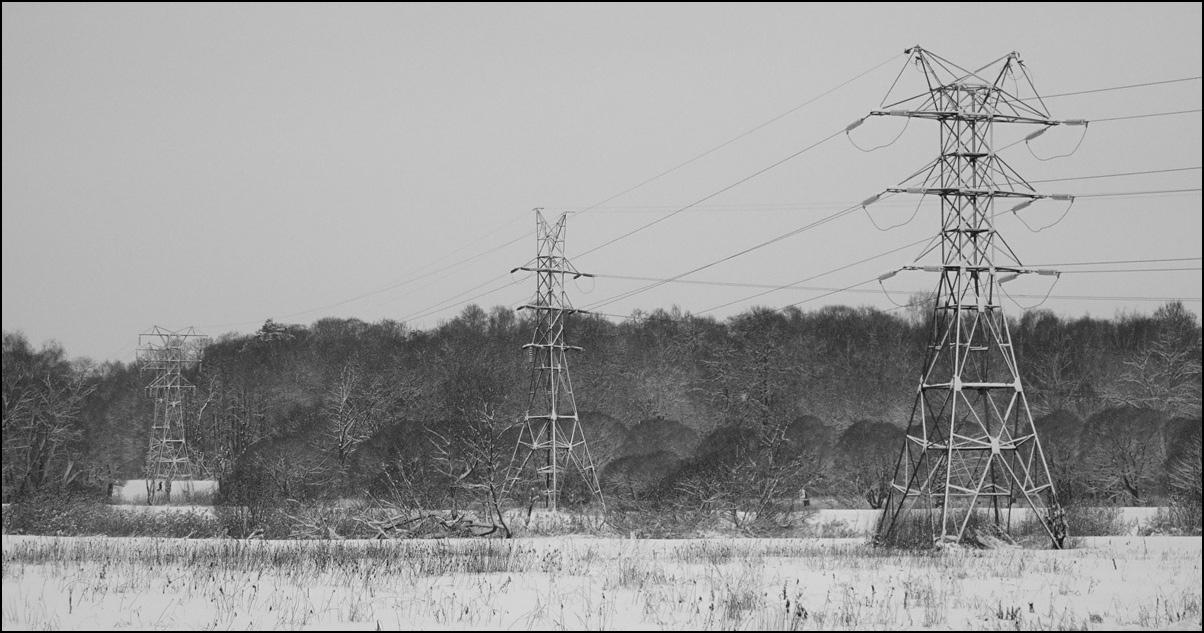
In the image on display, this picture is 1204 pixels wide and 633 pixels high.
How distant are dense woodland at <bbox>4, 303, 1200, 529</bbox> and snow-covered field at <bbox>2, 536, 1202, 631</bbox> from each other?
15287mm

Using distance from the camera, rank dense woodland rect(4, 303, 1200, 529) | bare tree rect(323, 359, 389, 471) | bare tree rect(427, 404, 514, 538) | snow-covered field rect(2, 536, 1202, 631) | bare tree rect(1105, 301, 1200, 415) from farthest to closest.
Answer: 1. bare tree rect(1105, 301, 1200, 415)
2. bare tree rect(323, 359, 389, 471)
3. dense woodland rect(4, 303, 1200, 529)
4. bare tree rect(427, 404, 514, 538)
5. snow-covered field rect(2, 536, 1202, 631)

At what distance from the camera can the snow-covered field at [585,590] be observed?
13.7 m

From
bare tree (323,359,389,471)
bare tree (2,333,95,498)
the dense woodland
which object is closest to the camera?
the dense woodland

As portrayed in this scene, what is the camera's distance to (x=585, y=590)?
54.5 ft

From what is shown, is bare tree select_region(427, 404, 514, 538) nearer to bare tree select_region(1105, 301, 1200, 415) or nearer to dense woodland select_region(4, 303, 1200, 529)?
dense woodland select_region(4, 303, 1200, 529)

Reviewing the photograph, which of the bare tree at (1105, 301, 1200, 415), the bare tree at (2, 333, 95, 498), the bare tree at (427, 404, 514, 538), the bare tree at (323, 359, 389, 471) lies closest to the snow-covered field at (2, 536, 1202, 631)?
the bare tree at (427, 404, 514, 538)

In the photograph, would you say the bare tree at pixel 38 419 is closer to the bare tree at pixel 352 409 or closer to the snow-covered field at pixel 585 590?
the bare tree at pixel 352 409

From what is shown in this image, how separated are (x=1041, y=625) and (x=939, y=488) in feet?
62.5

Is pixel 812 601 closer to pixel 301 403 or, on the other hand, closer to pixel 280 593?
pixel 280 593

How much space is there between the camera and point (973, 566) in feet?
69.6

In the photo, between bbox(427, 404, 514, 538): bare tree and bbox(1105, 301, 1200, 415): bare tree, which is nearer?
bbox(427, 404, 514, 538): bare tree

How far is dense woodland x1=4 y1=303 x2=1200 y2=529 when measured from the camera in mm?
42781

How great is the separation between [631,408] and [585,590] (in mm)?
56514

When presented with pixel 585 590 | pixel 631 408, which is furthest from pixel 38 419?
pixel 585 590
